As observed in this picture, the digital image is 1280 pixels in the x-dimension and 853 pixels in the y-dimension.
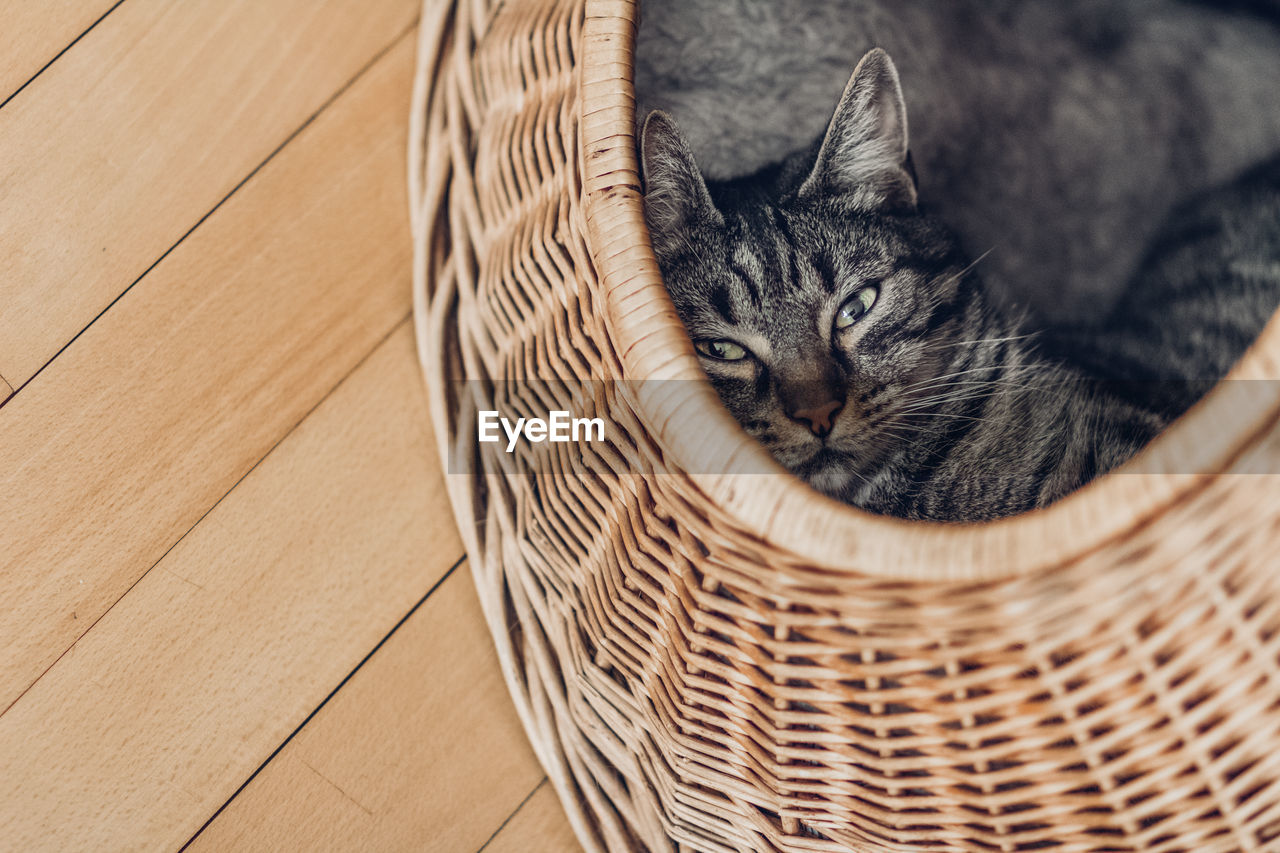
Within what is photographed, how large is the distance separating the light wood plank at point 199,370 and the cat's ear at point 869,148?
0.62 m

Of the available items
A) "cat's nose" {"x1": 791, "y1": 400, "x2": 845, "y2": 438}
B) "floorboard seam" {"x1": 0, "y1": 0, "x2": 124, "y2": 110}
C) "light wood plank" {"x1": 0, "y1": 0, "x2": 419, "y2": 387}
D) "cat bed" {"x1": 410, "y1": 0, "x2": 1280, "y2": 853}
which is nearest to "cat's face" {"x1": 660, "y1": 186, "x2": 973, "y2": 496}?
"cat's nose" {"x1": 791, "y1": 400, "x2": 845, "y2": 438}

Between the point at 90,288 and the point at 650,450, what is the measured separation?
87 cm

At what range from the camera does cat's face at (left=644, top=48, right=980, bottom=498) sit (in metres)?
0.85

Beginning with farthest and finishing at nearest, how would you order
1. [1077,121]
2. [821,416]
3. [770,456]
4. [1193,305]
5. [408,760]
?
[1077,121] < [1193,305] < [408,760] < [821,416] < [770,456]

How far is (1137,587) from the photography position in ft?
1.69

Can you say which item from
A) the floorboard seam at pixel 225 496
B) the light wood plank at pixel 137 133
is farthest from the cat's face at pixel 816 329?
the light wood plank at pixel 137 133

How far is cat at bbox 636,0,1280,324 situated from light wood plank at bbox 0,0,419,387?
880 mm

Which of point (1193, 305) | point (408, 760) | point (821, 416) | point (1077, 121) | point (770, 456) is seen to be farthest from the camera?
point (1077, 121)

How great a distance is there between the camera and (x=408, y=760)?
40.9 inches

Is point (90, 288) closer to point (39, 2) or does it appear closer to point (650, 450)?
point (39, 2)

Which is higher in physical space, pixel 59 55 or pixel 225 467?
pixel 59 55

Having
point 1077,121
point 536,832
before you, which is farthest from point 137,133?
point 1077,121

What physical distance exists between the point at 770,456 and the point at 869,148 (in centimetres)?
48

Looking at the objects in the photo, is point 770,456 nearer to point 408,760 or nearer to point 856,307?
point 856,307
